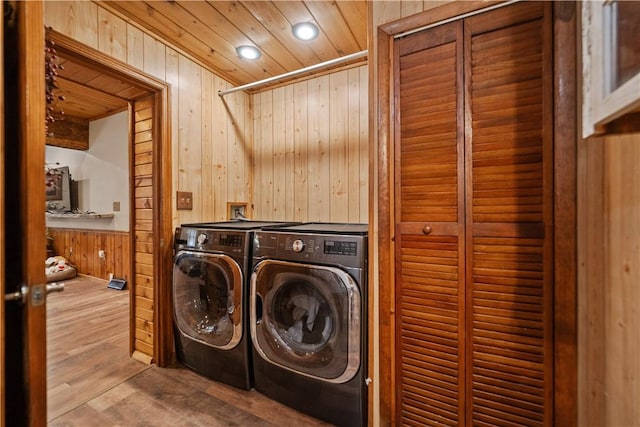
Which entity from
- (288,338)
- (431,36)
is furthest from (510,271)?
→ (288,338)

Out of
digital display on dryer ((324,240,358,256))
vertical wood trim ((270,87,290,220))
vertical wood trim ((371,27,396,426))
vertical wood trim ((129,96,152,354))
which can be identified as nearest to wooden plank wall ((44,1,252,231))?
vertical wood trim ((129,96,152,354))

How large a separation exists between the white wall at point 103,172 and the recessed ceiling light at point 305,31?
3040 millimetres

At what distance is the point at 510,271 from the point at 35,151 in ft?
4.85

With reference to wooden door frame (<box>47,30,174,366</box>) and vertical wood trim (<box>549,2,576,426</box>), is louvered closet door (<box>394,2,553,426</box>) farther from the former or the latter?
wooden door frame (<box>47,30,174,366</box>)

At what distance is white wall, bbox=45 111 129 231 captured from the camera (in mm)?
3902

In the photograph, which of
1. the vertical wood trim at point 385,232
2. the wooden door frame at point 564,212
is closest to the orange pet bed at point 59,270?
the vertical wood trim at point 385,232

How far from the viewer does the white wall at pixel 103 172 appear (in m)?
3.90

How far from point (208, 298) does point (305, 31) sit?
1883 mm

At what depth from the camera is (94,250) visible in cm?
423

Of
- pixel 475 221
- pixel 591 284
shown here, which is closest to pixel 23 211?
pixel 475 221

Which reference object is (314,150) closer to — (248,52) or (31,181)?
(248,52)

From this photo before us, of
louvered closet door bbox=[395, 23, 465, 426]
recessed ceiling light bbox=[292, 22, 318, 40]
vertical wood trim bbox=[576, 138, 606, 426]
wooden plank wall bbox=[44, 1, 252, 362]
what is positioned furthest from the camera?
recessed ceiling light bbox=[292, 22, 318, 40]

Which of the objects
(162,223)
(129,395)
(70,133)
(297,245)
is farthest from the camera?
(70,133)

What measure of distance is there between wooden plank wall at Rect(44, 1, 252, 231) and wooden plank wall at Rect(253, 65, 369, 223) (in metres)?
0.21
